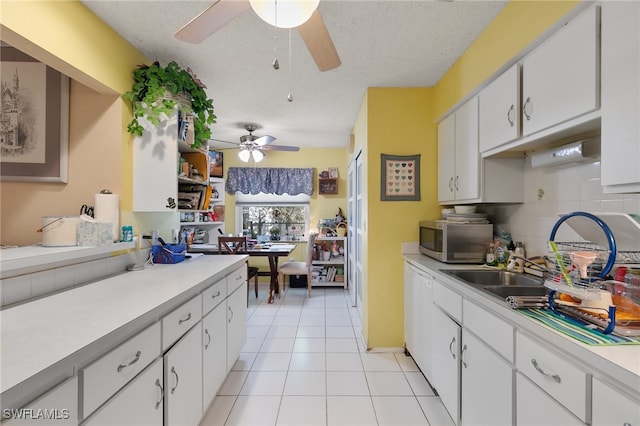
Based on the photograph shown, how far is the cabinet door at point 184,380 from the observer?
1.31 m

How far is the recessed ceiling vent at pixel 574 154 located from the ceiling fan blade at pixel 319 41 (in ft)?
4.39

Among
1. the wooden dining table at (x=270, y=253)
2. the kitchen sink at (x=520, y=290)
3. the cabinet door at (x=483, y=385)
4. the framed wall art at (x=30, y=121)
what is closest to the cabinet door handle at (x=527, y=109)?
the kitchen sink at (x=520, y=290)

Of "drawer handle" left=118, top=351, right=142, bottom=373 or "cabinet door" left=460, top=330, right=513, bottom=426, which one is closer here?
"drawer handle" left=118, top=351, right=142, bottom=373

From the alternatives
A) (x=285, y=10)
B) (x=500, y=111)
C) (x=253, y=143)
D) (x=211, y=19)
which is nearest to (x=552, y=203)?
(x=500, y=111)

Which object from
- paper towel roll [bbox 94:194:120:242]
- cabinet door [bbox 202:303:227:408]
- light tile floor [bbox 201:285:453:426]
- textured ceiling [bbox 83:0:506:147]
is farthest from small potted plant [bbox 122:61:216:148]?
light tile floor [bbox 201:285:453:426]

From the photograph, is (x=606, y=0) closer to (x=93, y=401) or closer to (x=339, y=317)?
(x=93, y=401)

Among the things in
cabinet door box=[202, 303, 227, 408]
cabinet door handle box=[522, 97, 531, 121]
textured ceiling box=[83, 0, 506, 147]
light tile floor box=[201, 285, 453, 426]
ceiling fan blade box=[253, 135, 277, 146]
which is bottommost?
light tile floor box=[201, 285, 453, 426]

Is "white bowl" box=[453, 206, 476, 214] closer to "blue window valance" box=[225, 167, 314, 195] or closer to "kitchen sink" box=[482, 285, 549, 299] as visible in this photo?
"kitchen sink" box=[482, 285, 549, 299]

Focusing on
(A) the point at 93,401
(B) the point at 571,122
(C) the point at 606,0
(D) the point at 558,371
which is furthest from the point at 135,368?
(C) the point at 606,0

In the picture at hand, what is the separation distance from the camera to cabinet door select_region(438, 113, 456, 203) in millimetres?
2398

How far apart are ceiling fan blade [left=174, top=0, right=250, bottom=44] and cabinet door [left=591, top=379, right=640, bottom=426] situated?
6.15 ft

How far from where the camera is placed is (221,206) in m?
5.25

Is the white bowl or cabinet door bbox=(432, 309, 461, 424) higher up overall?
the white bowl

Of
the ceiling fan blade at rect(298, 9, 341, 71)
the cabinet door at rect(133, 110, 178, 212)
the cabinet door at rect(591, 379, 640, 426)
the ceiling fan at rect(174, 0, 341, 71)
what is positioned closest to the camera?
the cabinet door at rect(591, 379, 640, 426)
